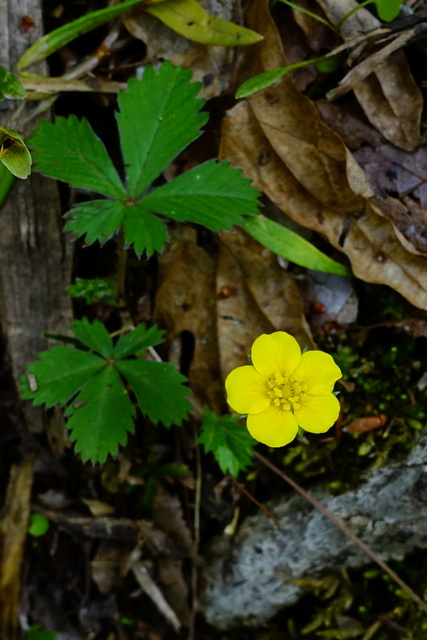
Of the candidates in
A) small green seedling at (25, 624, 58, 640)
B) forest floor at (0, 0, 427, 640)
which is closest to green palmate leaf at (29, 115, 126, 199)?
forest floor at (0, 0, 427, 640)

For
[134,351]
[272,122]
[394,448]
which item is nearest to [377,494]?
[394,448]

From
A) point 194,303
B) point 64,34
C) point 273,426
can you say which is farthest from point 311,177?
point 64,34

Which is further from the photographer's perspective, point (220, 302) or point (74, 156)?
point (220, 302)

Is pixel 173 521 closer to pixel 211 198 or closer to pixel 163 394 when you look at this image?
pixel 163 394

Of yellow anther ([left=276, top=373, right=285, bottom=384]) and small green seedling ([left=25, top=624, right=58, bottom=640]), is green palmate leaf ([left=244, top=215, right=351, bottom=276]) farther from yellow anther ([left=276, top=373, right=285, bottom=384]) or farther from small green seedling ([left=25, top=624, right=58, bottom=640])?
small green seedling ([left=25, top=624, right=58, bottom=640])

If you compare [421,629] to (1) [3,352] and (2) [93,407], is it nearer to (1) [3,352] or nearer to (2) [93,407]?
(2) [93,407]

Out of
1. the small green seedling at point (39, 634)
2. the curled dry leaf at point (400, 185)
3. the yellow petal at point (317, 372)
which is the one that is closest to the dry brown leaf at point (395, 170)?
the curled dry leaf at point (400, 185)
